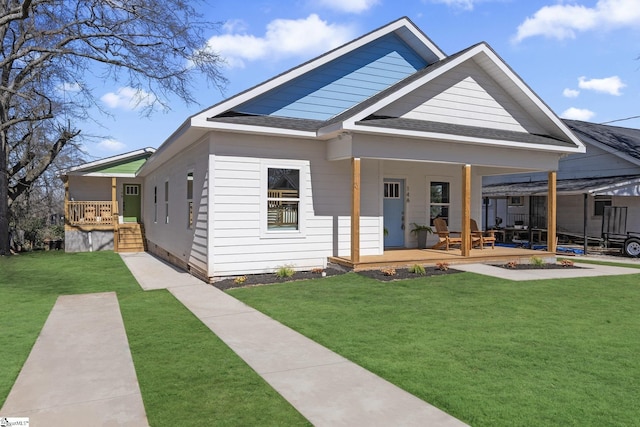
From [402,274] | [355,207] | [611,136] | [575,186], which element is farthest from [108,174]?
[611,136]

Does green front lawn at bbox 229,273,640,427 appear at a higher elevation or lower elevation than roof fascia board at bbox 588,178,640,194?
lower

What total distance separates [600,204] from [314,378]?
21.5 meters

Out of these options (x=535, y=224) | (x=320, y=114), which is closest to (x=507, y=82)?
(x=320, y=114)

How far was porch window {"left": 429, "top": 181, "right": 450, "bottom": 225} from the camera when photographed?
13.9 m

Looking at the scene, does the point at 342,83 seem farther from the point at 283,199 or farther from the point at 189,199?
the point at 189,199

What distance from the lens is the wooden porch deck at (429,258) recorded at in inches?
418

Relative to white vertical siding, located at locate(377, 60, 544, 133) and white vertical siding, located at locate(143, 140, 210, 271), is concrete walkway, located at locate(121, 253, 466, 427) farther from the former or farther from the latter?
white vertical siding, located at locate(377, 60, 544, 133)

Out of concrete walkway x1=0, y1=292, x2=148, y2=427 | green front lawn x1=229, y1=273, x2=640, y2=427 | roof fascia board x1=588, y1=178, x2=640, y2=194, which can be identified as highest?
roof fascia board x1=588, y1=178, x2=640, y2=194

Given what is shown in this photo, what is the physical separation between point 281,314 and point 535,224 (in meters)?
21.0

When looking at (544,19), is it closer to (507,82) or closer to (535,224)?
(507,82)

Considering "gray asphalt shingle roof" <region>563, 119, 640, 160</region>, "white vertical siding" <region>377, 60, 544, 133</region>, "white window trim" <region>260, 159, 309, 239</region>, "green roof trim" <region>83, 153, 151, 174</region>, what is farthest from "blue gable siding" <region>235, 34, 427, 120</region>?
"gray asphalt shingle roof" <region>563, 119, 640, 160</region>

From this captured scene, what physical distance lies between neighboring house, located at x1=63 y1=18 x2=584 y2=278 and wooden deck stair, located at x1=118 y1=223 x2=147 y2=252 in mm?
7079

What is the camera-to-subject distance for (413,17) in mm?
12945

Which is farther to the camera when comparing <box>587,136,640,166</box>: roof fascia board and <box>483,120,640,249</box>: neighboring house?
<box>587,136,640,166</box>: roof fascia board
